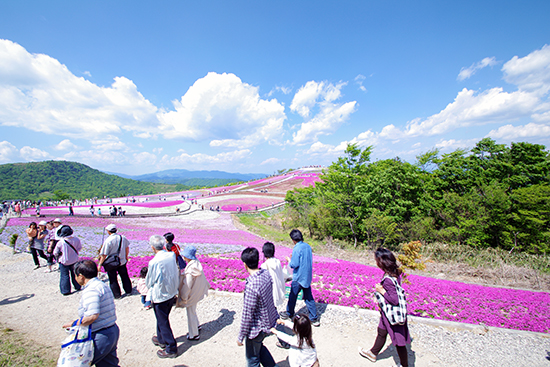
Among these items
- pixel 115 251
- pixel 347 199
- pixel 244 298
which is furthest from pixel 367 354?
pixel 347 199

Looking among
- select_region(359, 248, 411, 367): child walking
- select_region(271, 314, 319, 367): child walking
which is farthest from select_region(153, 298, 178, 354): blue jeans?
select_region(359, 248, 411, 367): child walking

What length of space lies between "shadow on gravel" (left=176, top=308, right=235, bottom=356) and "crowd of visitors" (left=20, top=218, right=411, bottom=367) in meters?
0.14

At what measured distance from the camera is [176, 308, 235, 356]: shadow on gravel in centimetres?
455

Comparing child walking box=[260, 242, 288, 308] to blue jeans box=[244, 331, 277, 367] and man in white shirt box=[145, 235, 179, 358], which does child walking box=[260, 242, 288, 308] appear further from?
man in white shirt box=[145, 235, 179, 358]

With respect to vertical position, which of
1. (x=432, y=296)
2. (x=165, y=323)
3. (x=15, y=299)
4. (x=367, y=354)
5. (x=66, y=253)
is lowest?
(x=432, y=296)

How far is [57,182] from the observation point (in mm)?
110438

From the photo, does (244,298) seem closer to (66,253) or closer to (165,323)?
(165,323)

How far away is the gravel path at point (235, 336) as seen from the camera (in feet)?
13.9

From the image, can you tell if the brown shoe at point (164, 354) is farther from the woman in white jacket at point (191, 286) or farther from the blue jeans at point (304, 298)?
the blue jeans at point (304, 298)

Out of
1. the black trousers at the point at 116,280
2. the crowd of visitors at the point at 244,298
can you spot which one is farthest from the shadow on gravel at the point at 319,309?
the black trousers at the point at 116,280

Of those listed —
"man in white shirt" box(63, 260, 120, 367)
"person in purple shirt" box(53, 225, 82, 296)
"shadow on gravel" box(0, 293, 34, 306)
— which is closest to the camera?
"man in white shirt" box(63, 260, 120, 367)

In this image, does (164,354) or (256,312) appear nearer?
(256,312)

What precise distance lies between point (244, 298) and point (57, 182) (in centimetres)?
15251

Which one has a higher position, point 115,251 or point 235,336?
point 115,251
